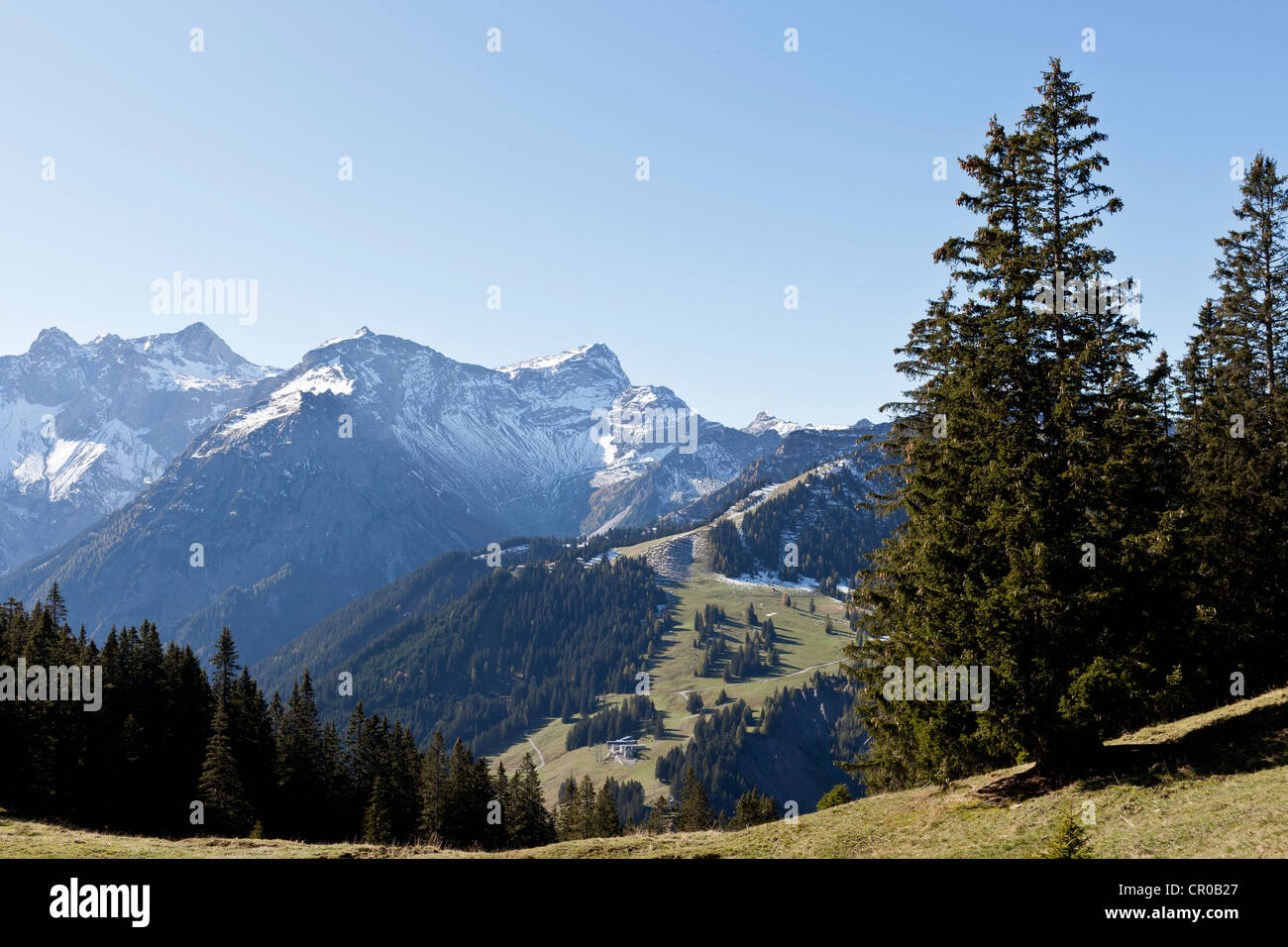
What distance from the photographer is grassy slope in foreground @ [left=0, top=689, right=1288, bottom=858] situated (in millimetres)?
17828

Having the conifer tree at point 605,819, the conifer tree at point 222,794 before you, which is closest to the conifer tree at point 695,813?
the conifer tree at point 605,819

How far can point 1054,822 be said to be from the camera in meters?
21.0

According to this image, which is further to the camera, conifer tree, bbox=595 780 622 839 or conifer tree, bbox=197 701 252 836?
conifer tree, bbox=595 780 622 839

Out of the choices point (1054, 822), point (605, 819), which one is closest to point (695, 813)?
point (605, 819)

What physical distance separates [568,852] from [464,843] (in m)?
52.1

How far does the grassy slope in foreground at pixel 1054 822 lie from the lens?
58.5 ft

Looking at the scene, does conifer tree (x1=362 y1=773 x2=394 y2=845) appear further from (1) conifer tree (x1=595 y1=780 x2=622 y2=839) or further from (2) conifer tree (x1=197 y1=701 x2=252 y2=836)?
(1) conifer tree (x1=595 y1=780 x2=622 y2=839)

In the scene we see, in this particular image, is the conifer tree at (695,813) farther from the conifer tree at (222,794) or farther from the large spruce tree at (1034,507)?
the large spruce tree at (1034,507)

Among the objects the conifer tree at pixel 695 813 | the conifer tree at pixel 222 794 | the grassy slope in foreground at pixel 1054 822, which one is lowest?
the conifer tree at pixel 695 813

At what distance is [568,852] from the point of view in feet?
86.2

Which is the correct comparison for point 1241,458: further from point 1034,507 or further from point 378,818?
point 378,818

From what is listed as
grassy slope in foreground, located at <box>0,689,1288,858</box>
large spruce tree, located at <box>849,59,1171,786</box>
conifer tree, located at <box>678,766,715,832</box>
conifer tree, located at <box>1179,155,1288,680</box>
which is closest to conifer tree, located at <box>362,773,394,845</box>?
conifer tree, located at <box>678,766,715,832</box>

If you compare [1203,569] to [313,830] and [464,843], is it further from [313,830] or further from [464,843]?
[313,830]
